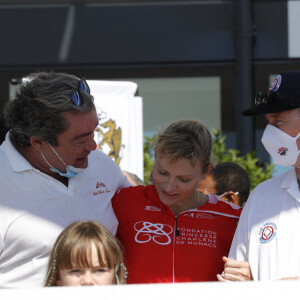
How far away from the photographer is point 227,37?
9.29 metres

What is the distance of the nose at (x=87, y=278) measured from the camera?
8.92 ft

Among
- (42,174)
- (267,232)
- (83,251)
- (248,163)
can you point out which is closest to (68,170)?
(42,174)

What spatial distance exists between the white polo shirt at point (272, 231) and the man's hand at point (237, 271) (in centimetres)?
3

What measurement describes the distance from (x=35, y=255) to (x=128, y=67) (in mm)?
6411

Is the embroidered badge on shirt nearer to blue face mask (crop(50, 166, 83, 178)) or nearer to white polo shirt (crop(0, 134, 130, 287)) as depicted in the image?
white polo shirt (crop(0, 134, 130, 287))

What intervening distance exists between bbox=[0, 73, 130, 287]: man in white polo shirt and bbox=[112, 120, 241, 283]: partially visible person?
0.16 metres

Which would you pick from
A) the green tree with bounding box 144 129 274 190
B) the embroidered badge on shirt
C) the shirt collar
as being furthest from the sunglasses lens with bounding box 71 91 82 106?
the green tree with bounding box 144 129 274 190

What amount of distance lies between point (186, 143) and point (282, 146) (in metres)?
0.51

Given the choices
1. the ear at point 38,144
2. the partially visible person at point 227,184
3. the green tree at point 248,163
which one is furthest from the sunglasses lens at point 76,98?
the green tree at point 248,163

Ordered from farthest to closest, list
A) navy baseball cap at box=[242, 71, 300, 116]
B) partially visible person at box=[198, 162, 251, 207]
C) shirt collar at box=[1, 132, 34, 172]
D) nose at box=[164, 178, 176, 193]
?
partially visible person at box=[198, 162, 251, 207]
nose at box=[164, 178, 176, 193]
shirt collar at box=[1, 132, 34, 172]
navy baseball cap at box=[242, 71, 300, 116]

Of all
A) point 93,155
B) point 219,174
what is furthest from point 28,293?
point 219,174

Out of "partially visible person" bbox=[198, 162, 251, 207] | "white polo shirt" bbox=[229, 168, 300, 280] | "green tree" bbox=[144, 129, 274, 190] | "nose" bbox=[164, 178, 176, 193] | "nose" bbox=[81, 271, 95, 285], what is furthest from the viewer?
"green tree" bbox=[144, 129, 274, 190]

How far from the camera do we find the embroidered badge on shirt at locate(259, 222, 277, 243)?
9.74 ft

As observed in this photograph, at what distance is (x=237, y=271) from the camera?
300 centimetres
